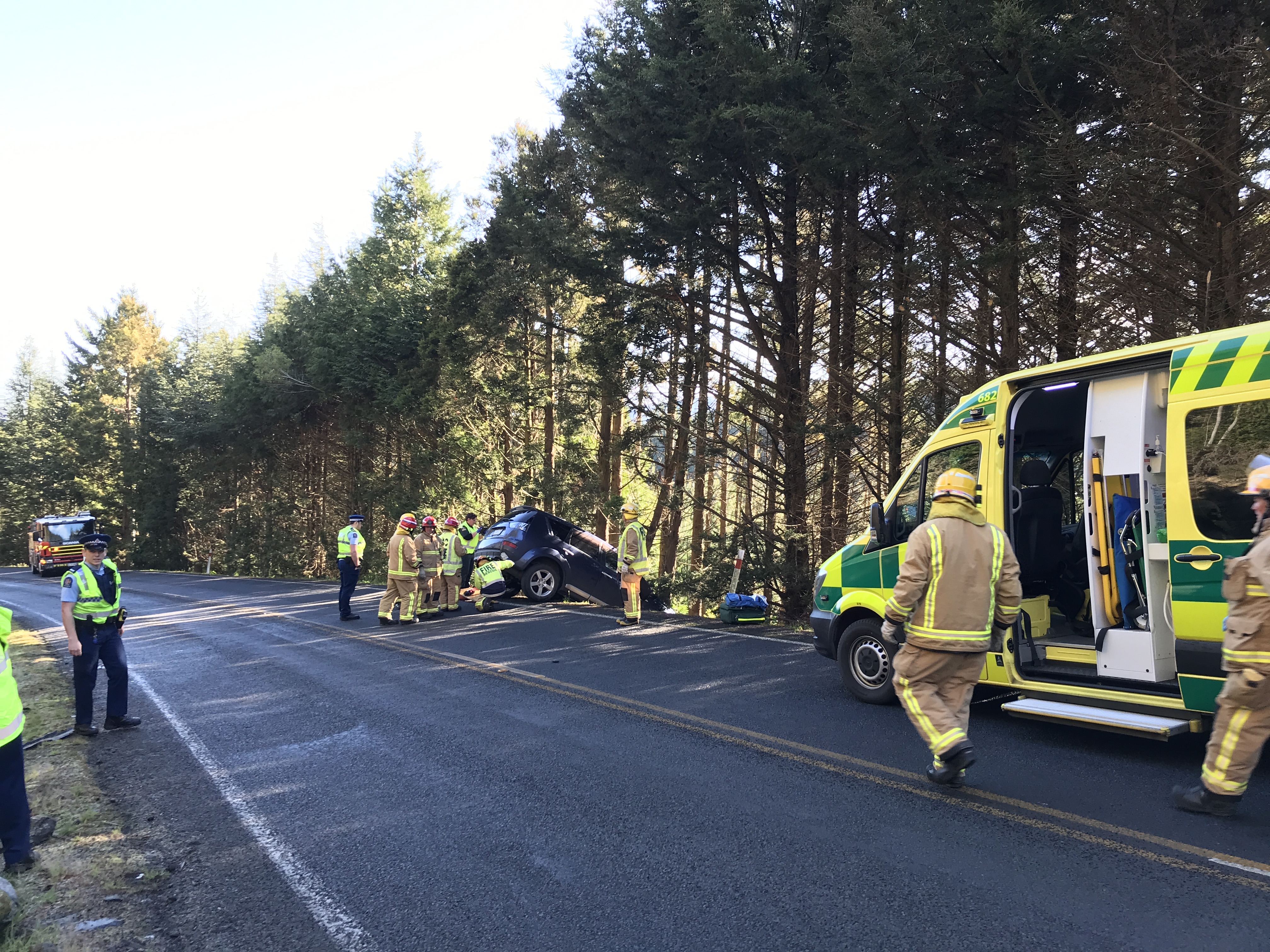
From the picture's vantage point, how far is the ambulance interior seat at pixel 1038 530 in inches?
257

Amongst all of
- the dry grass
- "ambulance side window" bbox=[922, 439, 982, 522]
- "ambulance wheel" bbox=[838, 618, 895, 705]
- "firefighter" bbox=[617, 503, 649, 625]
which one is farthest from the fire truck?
"ambulance side window" bbox=[922, 439, 982, 522]

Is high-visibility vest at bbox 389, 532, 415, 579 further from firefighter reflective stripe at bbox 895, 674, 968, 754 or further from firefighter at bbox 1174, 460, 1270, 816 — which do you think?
firefighter at bbox 1174, 460, 1270, 816

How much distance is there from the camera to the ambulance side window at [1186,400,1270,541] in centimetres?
456

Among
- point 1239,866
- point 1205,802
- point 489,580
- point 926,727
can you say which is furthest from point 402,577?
point 1239,866

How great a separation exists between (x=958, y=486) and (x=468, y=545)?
478 inches

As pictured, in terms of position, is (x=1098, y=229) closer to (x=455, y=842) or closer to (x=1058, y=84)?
(x=1058, y=84)

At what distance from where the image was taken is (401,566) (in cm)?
1273

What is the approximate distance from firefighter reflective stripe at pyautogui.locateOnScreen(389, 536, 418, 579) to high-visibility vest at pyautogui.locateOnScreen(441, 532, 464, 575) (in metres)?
1.29

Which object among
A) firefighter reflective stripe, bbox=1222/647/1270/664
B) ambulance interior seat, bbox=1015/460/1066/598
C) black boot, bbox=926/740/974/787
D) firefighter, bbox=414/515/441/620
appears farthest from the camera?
firefighter, bbox=414/515/441/620

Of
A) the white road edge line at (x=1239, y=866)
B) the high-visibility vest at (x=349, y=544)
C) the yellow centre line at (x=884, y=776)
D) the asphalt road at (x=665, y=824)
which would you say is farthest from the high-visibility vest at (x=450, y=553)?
the white road edge line at (x=1239, y=866)

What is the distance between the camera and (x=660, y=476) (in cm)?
2091

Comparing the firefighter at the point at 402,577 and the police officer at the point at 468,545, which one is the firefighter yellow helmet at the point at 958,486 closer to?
the firefighter at the point at 402,577

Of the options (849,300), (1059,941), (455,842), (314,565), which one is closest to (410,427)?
(314,565)

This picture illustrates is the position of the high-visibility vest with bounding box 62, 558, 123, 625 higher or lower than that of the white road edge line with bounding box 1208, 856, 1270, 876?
higher
